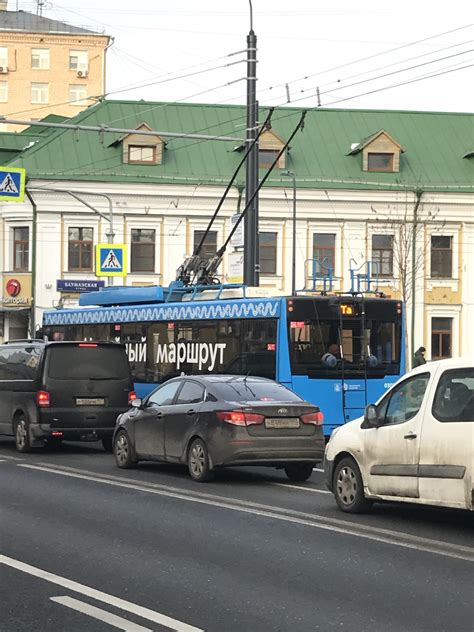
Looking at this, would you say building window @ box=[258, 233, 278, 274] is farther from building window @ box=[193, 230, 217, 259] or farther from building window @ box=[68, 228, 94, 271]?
building window @ box=[68, 228, 94, 271]

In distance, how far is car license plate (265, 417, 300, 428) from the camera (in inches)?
645

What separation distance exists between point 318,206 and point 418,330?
6.86 meters

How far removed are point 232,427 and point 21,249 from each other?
132 feet

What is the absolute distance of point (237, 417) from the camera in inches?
637

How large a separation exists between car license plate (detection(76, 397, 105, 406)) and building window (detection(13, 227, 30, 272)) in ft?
111

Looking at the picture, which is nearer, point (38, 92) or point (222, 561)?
point (222, 561)

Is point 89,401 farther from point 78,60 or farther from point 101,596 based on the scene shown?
point 78,60

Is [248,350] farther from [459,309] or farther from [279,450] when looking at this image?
[459,309]

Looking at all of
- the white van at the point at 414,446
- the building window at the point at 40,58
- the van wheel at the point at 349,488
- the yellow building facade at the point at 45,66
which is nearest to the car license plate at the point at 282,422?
the white van at the point at 414,446

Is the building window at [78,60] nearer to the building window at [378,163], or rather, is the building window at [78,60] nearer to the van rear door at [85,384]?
the building window at [378,163]

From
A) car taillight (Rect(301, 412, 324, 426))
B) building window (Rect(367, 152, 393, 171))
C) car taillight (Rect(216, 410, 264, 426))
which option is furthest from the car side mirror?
building window (Rect(367, 152, 393, 171))

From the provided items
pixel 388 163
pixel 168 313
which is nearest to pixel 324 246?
pixel 388 163

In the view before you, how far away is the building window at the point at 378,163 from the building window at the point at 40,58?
153 feet

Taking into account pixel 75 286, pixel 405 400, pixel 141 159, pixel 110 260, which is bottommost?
pixel 405 400
